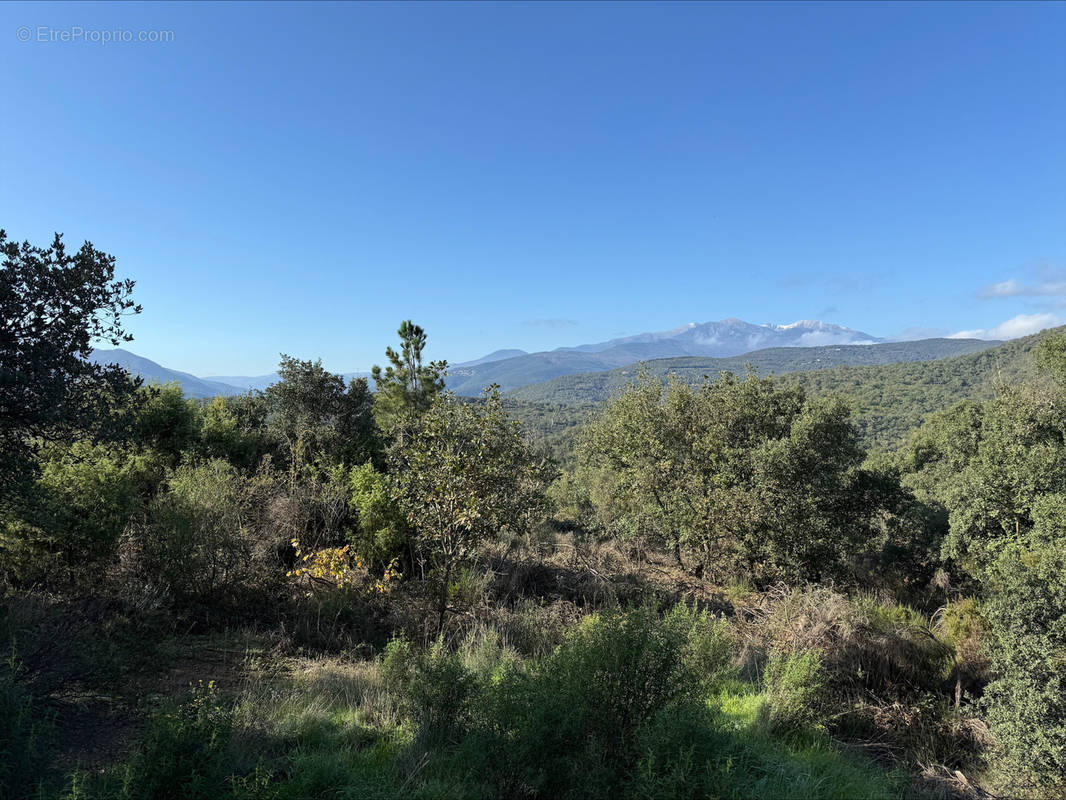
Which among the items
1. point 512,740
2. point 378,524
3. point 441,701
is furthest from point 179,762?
point 378,524

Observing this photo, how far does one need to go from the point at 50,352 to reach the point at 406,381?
16.0 m

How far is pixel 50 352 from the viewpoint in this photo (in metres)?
5.45

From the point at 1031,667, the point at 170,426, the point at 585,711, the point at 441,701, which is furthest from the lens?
the point at 170,426

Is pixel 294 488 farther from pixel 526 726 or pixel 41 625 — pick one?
pixel 526 726

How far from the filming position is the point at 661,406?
44.0 feet

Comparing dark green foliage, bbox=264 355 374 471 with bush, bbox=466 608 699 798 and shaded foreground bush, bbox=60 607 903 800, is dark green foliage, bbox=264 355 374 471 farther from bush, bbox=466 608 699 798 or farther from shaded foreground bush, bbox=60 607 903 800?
bush, bbox=466 608 699 798

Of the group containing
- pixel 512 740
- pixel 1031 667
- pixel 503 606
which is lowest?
pixel 1031 667

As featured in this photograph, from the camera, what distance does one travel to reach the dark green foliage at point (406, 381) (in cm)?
1986

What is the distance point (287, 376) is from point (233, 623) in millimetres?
11850

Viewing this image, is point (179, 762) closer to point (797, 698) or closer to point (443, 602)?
point (443, 602)

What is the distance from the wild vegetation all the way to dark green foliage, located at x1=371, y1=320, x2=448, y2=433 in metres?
4.88

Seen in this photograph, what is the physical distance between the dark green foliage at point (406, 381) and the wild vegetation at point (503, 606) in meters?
4.88

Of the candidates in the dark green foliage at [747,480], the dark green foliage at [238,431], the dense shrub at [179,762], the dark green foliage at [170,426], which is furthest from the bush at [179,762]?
the dark green foliage at [170,426]

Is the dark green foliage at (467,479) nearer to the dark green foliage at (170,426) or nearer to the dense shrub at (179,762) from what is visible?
the dense shrub at (179,762)
